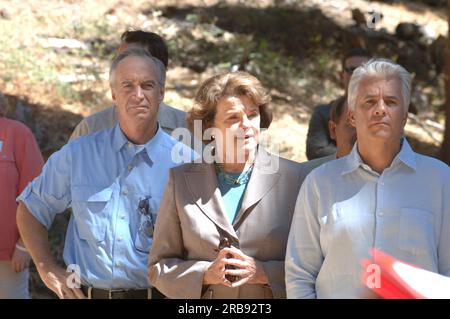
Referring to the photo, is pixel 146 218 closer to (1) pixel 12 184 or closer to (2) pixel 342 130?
(2) pixel 342 130

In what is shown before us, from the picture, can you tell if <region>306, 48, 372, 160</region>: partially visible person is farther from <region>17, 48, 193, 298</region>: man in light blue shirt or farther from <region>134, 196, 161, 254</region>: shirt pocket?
<region>134, 196, 161, 254</region>: shirt pocket

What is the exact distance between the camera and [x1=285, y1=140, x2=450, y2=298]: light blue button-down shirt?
10.4 feet

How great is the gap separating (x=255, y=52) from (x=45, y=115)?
3631 mm

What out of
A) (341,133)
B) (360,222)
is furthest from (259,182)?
(341,133)

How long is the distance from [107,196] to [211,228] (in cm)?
64

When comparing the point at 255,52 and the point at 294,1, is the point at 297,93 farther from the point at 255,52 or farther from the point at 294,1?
the point at 294,1

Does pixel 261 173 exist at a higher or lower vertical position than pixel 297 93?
lower

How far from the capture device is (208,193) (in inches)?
140

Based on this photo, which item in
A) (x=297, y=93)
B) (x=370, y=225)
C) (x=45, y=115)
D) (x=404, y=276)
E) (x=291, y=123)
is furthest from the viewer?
(x=297, y=93)

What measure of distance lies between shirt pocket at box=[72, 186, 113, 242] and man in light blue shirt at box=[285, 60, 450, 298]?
3.14ft

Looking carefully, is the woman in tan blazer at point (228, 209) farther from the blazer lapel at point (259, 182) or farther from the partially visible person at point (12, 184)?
the partially visible person at point (12, 184)

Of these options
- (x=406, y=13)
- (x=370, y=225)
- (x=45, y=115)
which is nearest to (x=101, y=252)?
(x=370, y=225)

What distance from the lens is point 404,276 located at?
2.36m

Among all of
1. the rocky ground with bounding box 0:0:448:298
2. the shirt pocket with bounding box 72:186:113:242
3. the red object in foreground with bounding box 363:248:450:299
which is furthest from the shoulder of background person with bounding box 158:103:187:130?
the rocky ground with bounding box 0:0:448:298
